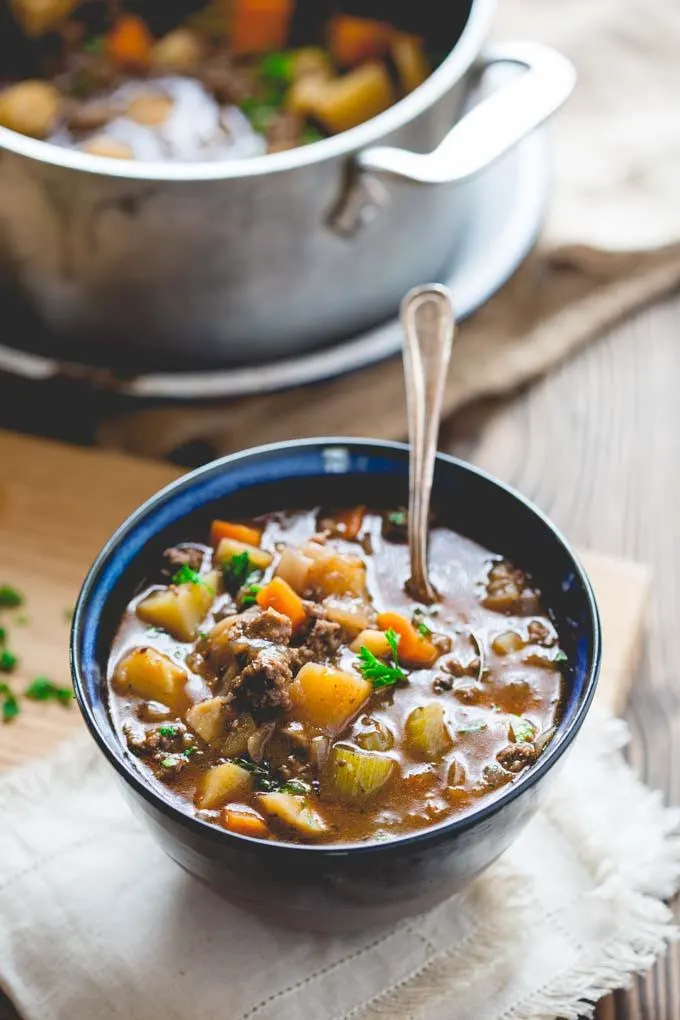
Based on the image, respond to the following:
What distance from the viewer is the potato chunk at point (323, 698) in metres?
1.94

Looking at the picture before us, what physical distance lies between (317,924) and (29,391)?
1.56 metres

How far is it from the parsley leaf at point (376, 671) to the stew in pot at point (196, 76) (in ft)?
5.06

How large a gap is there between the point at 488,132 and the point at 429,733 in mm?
1159

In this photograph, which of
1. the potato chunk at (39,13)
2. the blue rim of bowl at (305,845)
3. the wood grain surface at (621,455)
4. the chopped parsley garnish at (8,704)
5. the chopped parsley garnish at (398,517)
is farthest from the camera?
the potato chunk at (39,13)

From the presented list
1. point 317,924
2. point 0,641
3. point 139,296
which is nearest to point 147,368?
point 139,296

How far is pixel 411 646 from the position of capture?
205 centimetres

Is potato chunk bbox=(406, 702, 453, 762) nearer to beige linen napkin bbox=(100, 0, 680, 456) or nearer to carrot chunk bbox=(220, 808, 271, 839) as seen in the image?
carrot chunk bbox=(220, 808, 271, 839)

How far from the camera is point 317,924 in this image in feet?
6.44

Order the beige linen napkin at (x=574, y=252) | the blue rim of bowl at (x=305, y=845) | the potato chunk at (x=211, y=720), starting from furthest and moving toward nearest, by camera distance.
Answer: the beige linen napkin at (x=574, y=252), the potato chunk at (x=211, y=720), the blue rim of bowl at (x=305, y=845)

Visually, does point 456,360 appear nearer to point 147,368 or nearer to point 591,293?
point 591,293

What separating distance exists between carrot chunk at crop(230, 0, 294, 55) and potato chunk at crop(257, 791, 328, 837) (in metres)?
2.28

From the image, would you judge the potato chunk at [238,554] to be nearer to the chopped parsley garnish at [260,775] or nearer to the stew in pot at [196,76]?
the chopped parsley garnish at [260,775]

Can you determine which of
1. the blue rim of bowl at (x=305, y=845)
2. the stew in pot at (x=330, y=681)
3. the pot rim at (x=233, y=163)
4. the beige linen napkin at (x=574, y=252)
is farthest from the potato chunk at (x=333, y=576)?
the beige linen napkin at (x=574, y=252)

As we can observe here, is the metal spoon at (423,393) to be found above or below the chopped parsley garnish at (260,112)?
below
